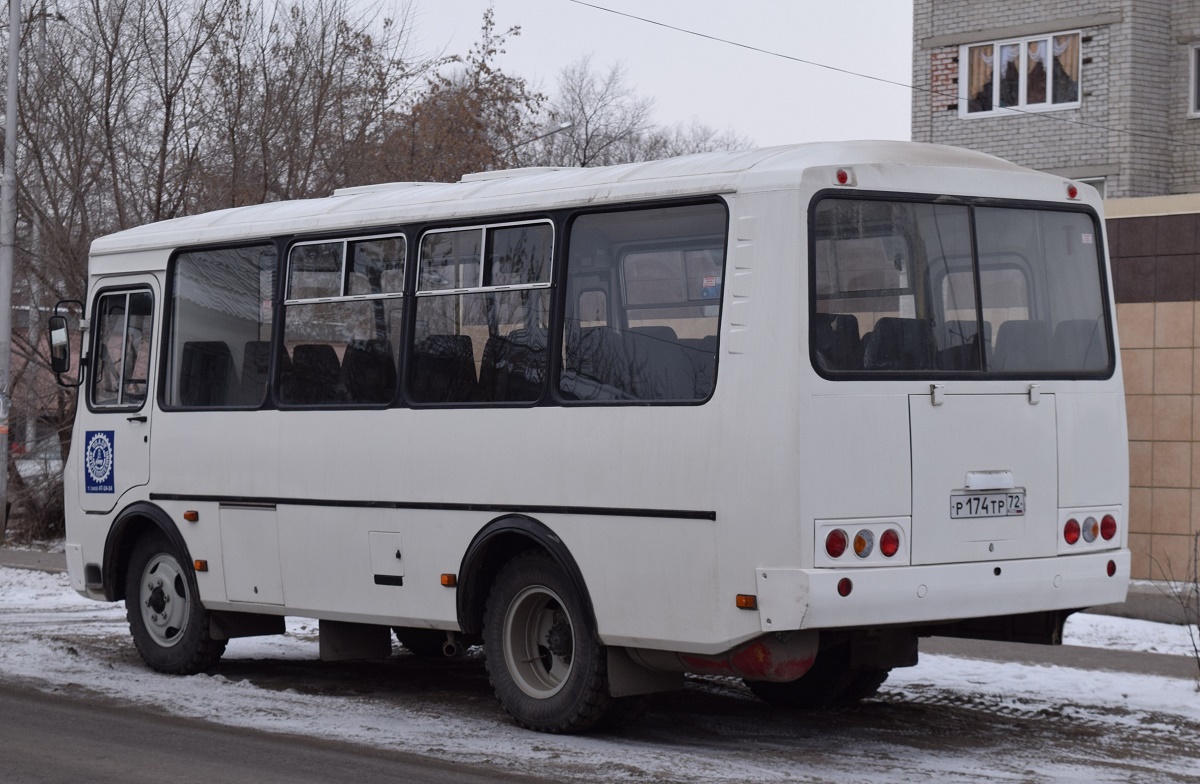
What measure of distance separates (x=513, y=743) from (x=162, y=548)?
12.9 feet

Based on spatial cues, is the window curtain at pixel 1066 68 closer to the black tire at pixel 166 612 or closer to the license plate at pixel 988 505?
the black tire at pixel 166 612

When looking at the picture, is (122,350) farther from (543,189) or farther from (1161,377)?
(1161,377)

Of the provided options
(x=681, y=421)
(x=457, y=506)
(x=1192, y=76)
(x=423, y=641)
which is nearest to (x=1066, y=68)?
(x=1192, y=76)

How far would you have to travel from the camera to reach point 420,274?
31.8ft

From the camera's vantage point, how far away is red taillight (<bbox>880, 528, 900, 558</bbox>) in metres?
7.79

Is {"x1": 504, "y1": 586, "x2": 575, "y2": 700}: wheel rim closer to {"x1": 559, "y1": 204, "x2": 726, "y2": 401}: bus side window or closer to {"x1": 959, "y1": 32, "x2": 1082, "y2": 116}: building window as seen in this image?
{"x1": 559, "y1": 204, "x2": 726, "y2": 401}: bus side window

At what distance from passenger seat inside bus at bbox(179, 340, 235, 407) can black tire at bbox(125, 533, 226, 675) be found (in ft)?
3.37

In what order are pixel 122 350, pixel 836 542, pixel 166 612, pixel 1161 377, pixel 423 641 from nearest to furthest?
1. pixel 836 542
2. pixel 166 612
3. pixel 122 350
4. pixel 423 641
5. pixel 1161 377

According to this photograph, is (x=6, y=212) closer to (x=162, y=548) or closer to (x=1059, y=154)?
(x=162, y=548)

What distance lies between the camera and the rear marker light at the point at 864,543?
25.3 feet

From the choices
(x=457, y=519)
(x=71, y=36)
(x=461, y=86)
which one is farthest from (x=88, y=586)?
(x=461, y=86)

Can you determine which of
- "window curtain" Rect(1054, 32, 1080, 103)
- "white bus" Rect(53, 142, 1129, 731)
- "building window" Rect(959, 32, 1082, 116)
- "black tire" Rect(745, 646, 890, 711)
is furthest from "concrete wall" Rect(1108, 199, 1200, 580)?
"building window" Rect(959, 32, 1082, 116)

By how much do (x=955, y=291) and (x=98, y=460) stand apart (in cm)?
635

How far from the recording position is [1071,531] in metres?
8.48
